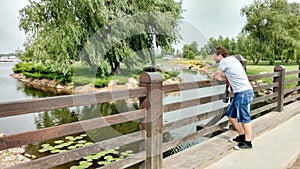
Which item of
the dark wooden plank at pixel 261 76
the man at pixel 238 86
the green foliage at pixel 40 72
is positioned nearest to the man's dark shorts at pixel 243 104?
the man at pixel 238 86

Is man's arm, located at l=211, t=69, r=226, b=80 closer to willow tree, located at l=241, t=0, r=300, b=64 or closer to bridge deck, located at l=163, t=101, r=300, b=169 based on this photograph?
bridge deck, located at l=163, t=101, r=300, b=169

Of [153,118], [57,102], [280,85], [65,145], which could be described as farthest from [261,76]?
[65,145]

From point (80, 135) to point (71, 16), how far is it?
307 inches

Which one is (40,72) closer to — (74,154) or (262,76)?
(262,76)

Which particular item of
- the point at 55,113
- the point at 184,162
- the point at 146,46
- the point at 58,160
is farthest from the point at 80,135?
the point at 146,46

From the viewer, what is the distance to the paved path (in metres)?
2.73

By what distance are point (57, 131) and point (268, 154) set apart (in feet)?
7.58

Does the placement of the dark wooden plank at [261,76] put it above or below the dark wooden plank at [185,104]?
above

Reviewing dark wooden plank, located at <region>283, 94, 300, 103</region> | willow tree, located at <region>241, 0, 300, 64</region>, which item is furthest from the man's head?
willow tree, located at <region>241, 0, 300, 64</region>

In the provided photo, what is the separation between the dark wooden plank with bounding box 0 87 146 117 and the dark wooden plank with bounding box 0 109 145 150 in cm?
14

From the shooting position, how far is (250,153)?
120 inches

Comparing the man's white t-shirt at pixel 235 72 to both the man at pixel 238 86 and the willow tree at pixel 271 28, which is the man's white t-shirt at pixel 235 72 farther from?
the willow tree at pixel 271 28

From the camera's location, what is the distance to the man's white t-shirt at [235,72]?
9.79 feet

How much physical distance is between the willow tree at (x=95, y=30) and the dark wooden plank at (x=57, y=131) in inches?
405
